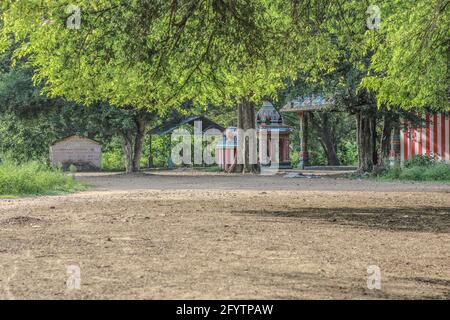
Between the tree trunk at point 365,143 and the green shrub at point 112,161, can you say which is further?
the green shrub at point 112,161

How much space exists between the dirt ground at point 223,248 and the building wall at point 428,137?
1669 centimetres

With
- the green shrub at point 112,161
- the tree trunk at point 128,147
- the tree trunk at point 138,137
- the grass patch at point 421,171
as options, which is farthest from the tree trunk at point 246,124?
the green shrub at point 112,161

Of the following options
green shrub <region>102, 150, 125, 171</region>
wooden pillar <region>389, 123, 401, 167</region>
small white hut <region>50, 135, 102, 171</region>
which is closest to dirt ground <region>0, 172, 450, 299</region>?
wooden pillar <region>389, 123, 401, 167</region>

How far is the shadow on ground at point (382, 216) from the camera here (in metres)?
14.7

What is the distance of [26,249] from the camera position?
36.2ft

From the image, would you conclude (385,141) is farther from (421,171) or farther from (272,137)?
(272,137)

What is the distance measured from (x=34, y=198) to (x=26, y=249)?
11261 millimetres

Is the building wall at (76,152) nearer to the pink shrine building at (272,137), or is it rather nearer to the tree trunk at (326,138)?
the pink shrine building at (272,137)

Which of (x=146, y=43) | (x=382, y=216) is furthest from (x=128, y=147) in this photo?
(x=382, y=216)

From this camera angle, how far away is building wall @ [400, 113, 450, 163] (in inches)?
1465

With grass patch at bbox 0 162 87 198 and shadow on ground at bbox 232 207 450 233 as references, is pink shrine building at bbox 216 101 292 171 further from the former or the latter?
shadow on ground at bbox 232 207 450 233

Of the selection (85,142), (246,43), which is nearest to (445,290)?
(246,43)

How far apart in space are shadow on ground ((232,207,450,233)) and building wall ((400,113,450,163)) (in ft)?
60.5
